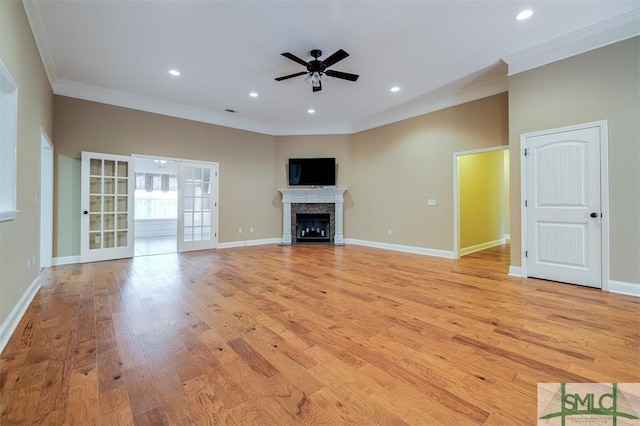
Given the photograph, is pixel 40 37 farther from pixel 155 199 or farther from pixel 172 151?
pixel 155 199

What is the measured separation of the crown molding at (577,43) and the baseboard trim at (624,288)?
9.14ft

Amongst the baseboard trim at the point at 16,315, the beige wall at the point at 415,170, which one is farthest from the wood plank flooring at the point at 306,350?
the beige wall at the point at 415,170

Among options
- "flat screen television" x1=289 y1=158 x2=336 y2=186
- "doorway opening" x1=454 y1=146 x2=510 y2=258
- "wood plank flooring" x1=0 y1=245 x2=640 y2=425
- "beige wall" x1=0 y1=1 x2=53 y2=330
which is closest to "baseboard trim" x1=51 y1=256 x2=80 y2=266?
"wood plank flooring" x1=0 y1=245 x2=640 y2=425

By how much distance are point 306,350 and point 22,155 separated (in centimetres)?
329

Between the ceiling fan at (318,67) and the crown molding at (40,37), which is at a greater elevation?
the crown molding at (40,37)

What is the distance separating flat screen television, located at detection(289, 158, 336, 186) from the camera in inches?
269

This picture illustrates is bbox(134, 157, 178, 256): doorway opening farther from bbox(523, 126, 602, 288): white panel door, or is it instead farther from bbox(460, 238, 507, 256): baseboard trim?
bbox(523, 126, 602, 288): white panel door

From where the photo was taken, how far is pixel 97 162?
4.83m

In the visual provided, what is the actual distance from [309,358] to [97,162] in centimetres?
540

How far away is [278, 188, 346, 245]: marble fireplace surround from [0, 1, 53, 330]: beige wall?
450cm

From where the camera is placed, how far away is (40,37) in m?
3.21

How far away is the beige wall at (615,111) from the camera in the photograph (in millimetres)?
2959

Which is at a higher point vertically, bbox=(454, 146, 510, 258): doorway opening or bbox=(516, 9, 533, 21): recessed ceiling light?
bbox=(516, 9, 533, 21): recessed ceiling light

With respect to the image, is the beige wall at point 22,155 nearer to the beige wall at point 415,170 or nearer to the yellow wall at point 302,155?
→ the yellow wall at point 302,155
